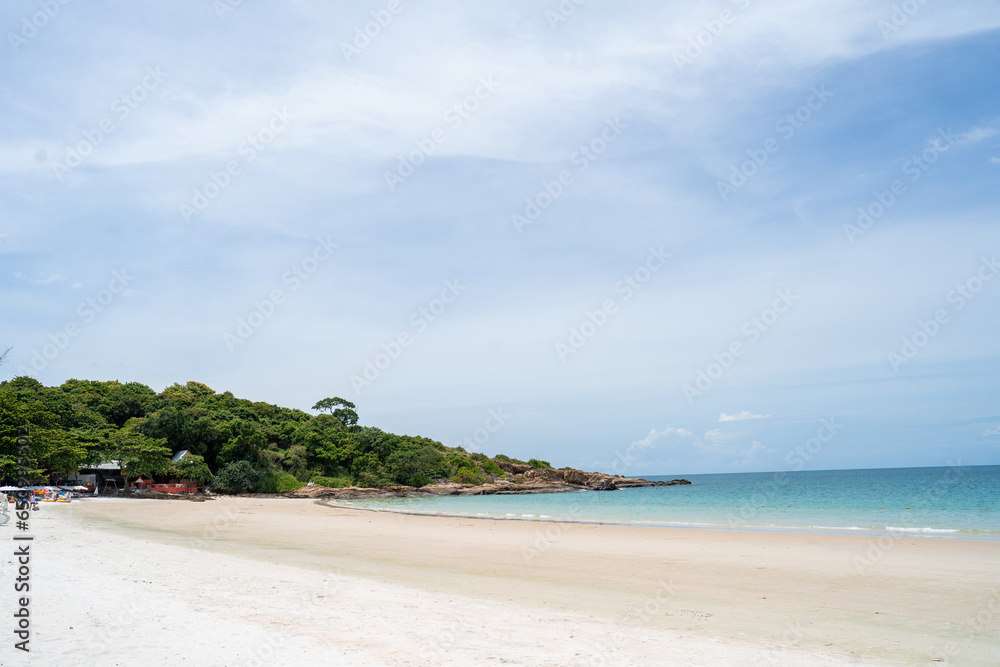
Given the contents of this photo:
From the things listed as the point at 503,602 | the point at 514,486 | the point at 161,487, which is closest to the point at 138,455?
the point at 161,487

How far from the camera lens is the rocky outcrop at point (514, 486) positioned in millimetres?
58109

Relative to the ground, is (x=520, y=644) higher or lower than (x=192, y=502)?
higher

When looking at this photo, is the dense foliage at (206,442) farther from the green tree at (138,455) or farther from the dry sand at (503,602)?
the dry sand at (503,602)

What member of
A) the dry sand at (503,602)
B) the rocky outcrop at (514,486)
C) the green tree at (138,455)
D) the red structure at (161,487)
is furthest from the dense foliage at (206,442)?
the dry sand at (503,602)

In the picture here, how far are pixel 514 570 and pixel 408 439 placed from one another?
7313 cm

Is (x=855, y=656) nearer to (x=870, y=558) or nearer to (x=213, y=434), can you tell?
(x=870, y=558)

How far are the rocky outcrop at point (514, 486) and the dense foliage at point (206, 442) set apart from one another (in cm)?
304

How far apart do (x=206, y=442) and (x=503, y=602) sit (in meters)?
53.5

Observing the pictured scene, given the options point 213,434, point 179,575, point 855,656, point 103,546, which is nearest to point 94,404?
point 213,434

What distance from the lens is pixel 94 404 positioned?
6519 centimetres

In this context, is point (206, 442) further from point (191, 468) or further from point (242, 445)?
point (191, 468)

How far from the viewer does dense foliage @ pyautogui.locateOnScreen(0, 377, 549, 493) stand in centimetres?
4209

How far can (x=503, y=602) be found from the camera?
33.4 ft

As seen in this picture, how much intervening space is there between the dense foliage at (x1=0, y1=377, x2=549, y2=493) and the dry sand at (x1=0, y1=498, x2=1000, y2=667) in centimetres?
2834
